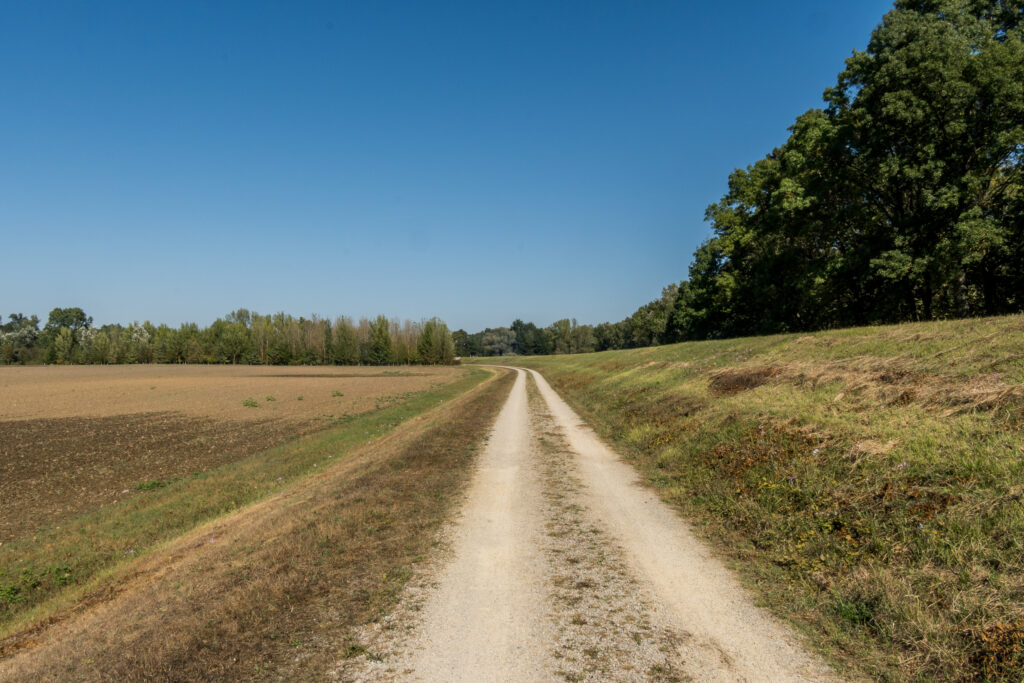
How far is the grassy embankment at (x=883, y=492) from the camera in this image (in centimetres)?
438

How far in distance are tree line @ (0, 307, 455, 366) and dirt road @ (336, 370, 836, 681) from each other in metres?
125

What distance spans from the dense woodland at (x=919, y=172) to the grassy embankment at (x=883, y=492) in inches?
494

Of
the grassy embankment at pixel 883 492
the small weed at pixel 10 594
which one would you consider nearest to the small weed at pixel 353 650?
the grassy embankment at pixel 883 492

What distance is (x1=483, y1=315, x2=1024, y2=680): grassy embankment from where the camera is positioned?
438 cm

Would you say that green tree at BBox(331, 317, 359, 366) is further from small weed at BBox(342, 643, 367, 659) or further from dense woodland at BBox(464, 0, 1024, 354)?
small weed at BBox(342, 643, 367, 659)

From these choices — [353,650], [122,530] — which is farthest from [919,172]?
[122,530]

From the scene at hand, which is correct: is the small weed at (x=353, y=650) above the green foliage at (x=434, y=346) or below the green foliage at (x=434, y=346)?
below

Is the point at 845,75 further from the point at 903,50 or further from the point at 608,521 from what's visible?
the point at 608,521

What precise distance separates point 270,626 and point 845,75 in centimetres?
3999

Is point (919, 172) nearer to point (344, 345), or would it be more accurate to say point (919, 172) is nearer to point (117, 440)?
point (117, 440)

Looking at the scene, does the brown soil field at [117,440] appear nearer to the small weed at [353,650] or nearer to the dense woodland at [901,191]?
the small weed at [353,650]

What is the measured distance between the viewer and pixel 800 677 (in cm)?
406

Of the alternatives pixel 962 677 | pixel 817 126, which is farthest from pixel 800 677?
pixel 817 126

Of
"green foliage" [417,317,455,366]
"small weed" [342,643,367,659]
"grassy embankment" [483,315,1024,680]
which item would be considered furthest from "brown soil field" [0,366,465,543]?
"green foliage" [417,317,455,366]
